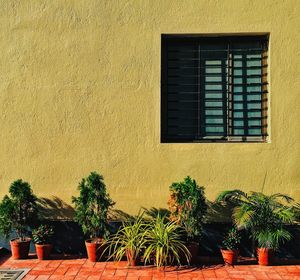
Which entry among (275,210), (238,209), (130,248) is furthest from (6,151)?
(275,210)

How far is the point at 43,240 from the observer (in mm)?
6734

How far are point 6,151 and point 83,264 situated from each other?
2334mm

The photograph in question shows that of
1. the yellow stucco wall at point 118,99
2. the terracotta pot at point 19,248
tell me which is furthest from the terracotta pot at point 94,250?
the terracotta pot at point 19,248

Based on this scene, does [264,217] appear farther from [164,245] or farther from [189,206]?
[164,245]

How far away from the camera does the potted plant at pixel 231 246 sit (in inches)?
250

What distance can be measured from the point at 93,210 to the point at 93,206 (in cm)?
8

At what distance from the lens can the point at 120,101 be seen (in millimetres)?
6883

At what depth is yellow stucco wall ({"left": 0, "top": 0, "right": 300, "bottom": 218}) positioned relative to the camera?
672 centimetres

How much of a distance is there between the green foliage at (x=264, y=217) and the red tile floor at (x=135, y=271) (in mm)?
449

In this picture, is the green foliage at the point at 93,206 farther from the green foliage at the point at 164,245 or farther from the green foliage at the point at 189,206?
the green foliage at the point at 189,206

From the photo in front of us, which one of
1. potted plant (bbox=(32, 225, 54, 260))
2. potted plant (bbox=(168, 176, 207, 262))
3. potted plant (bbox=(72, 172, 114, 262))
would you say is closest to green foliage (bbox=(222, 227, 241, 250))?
potted plant (bbox=(168, 176, 207, 262))

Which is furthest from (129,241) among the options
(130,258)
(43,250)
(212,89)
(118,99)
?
(212,89)

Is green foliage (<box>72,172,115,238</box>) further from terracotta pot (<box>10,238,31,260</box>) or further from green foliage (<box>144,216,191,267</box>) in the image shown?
terracotta pot (<box>10,238,31,260</box>)

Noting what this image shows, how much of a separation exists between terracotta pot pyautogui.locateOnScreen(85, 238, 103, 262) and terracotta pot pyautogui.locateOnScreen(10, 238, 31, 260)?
1.04 metres
